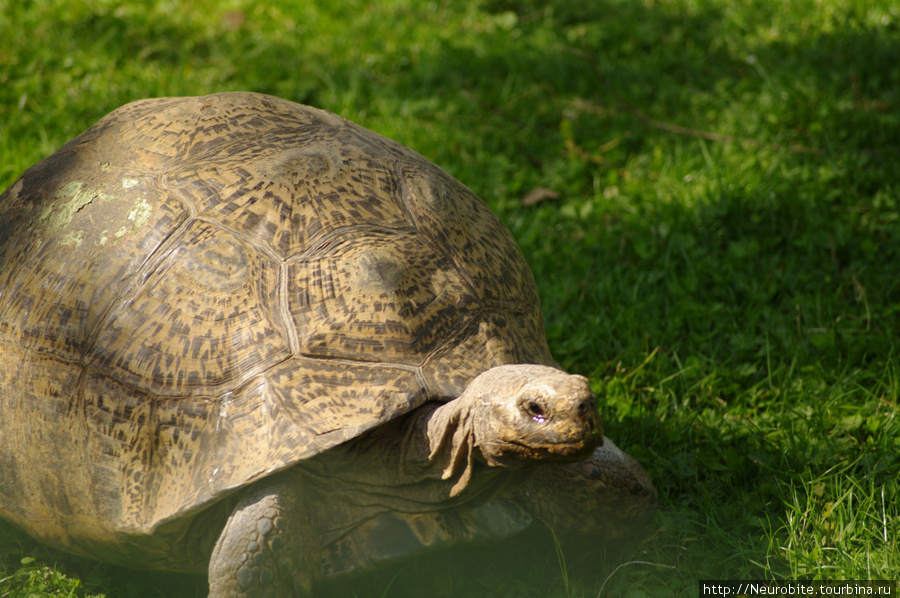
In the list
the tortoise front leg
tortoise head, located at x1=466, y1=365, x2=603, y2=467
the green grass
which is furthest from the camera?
the green grass

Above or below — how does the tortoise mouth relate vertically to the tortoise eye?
below

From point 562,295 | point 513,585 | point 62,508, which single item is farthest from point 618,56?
point 62,508

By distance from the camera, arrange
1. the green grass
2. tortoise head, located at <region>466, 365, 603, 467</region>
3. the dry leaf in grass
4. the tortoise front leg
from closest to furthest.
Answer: tortoise head, located at <region>466, 365, 603, 467</region> < the tortoise front leg < the green grass < the dry leaf in grass

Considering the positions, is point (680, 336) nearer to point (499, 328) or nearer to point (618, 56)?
point (499, 328)

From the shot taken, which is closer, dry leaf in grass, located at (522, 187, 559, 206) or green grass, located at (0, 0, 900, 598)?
green grass, located at (0, 0, 900, 598)

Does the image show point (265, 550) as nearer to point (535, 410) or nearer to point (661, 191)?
point (535, 410)

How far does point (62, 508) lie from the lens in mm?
2434

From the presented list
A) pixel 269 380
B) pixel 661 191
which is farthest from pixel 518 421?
pixel 661 191

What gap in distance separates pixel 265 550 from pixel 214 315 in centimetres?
70

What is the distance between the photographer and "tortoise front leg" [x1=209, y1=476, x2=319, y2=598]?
2.13 m

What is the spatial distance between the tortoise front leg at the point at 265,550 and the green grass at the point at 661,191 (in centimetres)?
44

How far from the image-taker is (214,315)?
7.63 feet

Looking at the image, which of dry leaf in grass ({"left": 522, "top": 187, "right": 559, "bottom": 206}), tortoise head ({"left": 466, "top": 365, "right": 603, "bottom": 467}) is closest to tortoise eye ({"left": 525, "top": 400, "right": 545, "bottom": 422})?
tortoise head ({"left": 466, "top": 365, "right": 603, "bottom": 467})

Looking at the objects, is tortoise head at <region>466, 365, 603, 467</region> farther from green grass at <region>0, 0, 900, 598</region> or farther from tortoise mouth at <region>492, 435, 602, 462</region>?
green grass at <region>0, 0, 900, 598</region>
